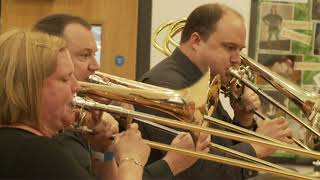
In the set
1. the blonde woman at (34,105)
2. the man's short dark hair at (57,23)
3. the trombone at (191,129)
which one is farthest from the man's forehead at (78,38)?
the blonde woman at (34,105)

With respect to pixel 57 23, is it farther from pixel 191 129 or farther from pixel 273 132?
pixel 273 132

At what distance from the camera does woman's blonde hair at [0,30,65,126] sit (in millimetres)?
1350

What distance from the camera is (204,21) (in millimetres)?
2232

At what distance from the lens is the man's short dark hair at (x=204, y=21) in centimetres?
222

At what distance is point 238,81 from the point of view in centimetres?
228

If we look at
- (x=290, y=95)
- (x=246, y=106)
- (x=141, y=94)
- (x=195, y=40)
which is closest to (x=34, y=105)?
(x=141, y=94)

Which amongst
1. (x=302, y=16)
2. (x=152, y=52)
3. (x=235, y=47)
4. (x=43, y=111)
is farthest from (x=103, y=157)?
(x=302, y=16)

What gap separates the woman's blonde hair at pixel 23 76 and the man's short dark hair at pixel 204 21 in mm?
937

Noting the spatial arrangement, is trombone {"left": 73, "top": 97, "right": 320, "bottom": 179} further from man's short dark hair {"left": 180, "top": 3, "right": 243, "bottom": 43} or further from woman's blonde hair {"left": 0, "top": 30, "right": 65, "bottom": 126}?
man's short dark hair {"left": 180, "top": 3, "right": 243, "bottom": 43}

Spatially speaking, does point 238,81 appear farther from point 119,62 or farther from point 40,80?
point 119,62

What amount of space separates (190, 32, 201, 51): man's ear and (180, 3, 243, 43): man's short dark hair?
0.5 inches

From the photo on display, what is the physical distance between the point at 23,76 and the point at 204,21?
3.35ft

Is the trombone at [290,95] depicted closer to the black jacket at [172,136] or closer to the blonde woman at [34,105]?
the black jacket at [172,136]

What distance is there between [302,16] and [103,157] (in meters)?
2.15
